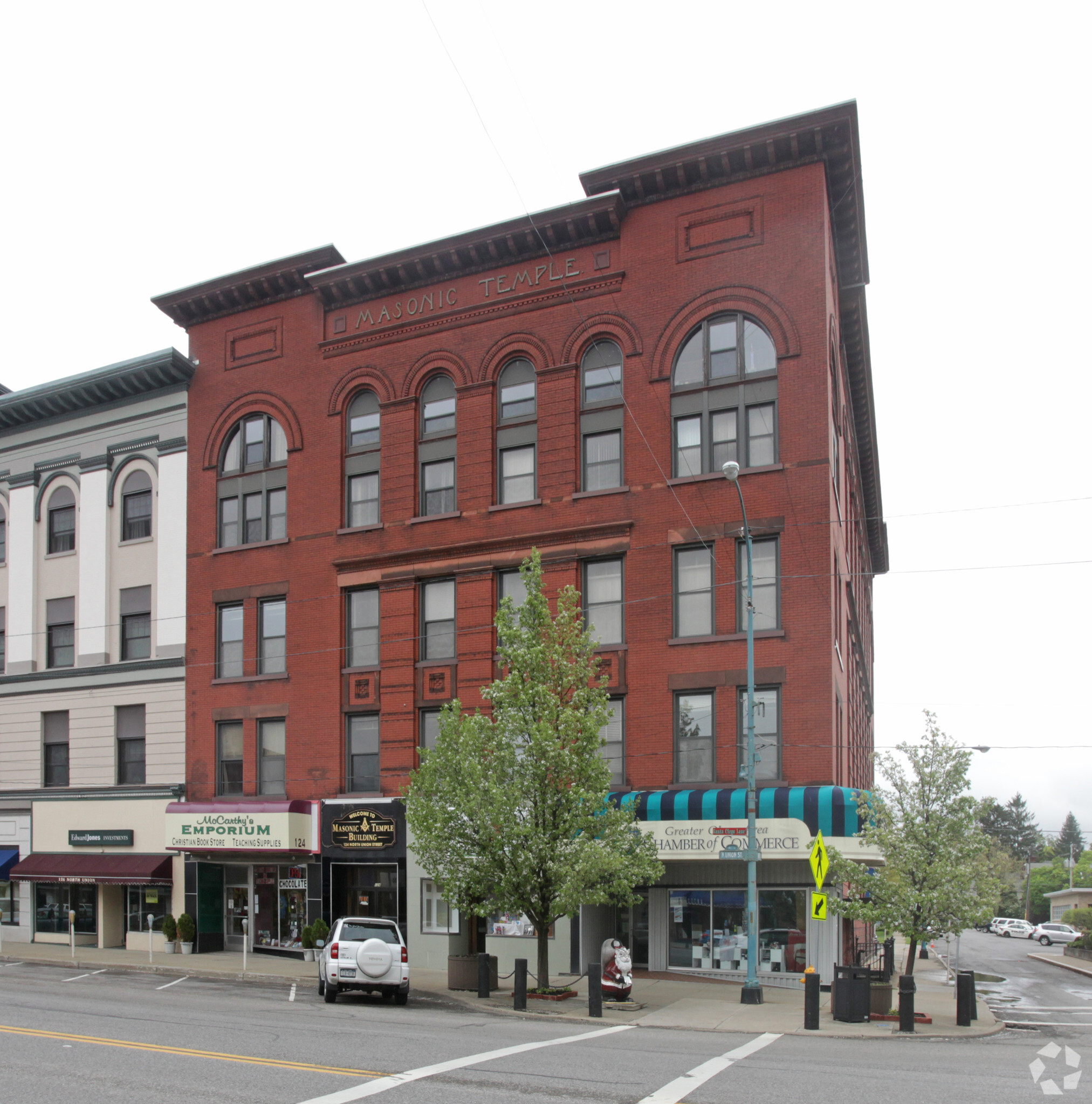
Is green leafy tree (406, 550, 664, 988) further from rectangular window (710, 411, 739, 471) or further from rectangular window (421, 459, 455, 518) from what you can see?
rectangular window (421, 459, 455, 518)

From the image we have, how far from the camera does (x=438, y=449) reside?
3234 cm

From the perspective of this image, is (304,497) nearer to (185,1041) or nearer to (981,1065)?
(185,1041)

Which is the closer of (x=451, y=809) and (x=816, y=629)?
(x=451, y=809)

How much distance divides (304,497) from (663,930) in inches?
622

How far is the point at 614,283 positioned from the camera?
3028cm

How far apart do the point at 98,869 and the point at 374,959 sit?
622 inches

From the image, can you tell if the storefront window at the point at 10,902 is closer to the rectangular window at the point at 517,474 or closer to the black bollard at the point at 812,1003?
the rectangular window at the point at 517,474

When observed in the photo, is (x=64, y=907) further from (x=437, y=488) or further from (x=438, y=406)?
(x=438, y=406)

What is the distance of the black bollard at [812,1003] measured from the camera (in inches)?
779

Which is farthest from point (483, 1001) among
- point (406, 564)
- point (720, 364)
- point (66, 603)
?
point (66, 603)

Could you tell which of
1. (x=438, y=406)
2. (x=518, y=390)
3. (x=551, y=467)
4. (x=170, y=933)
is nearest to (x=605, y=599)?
(x=551, y=467)

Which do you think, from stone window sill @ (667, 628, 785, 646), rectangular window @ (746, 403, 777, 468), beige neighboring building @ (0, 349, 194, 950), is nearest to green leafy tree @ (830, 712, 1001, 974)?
stone window sill @ (667, 628, 785, 646)

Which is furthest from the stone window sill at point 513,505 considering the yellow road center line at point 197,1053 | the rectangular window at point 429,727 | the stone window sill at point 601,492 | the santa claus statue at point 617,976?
the yellow road center line at point 197,1053

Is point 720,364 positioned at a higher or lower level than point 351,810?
higher
